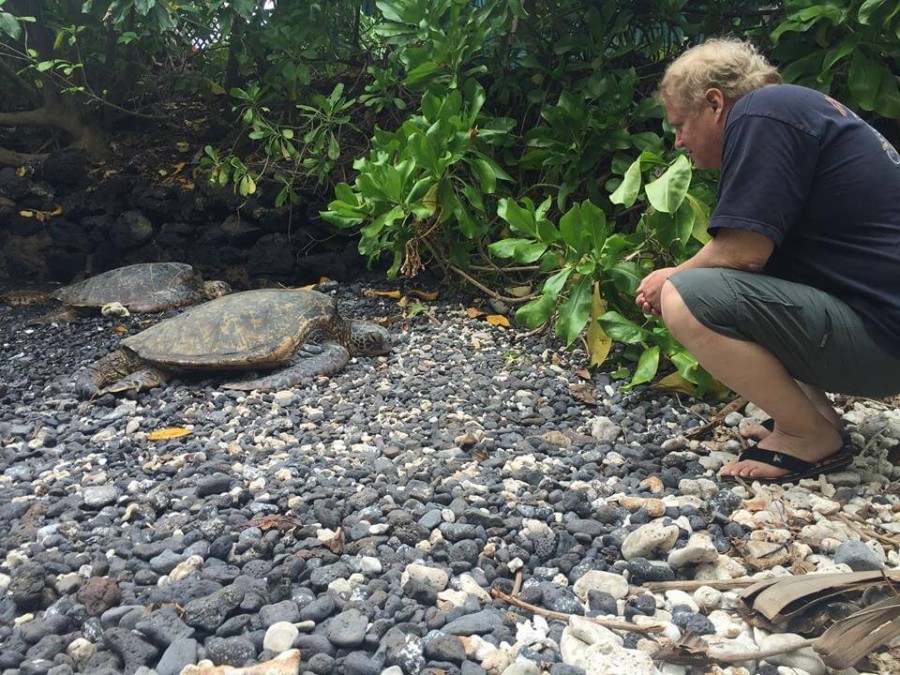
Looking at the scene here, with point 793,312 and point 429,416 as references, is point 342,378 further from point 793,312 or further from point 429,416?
point 793,312

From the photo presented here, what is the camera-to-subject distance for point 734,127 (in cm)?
215

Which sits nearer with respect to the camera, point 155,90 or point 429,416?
point 429,416

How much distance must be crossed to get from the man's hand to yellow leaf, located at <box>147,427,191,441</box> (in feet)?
7.08

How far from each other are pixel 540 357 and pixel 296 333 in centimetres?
150

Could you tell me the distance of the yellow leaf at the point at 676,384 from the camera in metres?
3.31

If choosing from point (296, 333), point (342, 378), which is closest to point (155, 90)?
point (296, 333)

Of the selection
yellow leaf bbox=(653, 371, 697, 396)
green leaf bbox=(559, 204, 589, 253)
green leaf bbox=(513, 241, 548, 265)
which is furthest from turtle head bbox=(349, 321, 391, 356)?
yellow leaf bbox=(653, 371, 697, 396)

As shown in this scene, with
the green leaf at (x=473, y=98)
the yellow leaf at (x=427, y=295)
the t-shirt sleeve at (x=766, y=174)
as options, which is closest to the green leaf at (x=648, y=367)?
the t-shirt sleeve at (x=766, y=174)

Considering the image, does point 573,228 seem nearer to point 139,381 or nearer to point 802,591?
point 802,591

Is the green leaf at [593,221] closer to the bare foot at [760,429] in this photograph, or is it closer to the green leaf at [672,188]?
the green leaf at [672,188]

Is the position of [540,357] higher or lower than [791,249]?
lower

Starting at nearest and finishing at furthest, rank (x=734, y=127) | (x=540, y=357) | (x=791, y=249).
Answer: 1. (x=734, y=127)
2. (x=791, y=249)
3. (x=540, y=357)

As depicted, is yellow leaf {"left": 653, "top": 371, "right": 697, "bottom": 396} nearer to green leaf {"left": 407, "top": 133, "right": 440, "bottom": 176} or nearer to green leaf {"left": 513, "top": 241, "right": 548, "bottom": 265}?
green leaf {"left": 513, "top": 241, "right": 548, "bottom": 265}

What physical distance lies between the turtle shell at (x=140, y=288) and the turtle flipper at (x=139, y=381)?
1.85m
